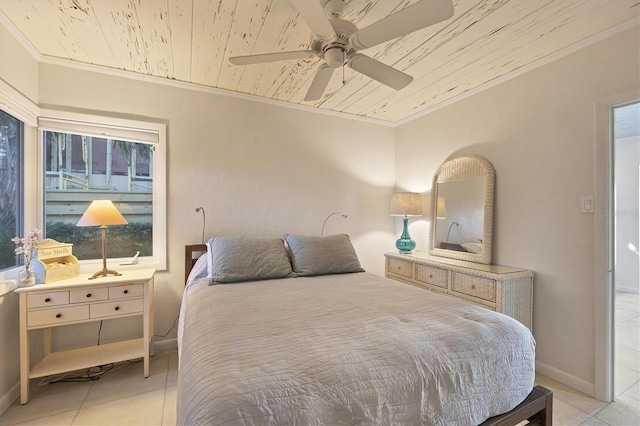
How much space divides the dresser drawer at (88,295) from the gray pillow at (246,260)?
2.48 ft

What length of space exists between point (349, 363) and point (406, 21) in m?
1.50

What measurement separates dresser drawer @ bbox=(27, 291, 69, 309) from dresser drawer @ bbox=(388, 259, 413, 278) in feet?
9.50

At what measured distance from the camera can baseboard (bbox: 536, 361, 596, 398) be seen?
1968 millimetres

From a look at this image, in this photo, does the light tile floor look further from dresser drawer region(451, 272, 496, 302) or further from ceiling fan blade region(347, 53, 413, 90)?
ceiling fan blade region(347, 53, 413, 90)

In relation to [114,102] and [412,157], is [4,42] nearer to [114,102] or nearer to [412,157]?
[114,102]

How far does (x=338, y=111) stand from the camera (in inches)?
132

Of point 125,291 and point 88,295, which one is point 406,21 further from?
point 88,295

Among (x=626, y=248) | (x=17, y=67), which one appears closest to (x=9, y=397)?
(x=17, y=67)

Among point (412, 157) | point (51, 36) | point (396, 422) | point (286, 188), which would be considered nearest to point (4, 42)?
point (51, 36)

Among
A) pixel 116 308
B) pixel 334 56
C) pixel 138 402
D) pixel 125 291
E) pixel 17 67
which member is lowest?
pixel 138 402

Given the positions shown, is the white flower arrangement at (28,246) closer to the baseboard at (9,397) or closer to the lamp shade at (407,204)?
the baseboard at (9,397)

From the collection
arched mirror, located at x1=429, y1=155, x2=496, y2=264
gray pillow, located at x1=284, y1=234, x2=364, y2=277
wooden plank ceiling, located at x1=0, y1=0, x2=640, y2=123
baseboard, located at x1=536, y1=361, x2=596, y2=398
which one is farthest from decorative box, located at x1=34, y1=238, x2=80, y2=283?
baseboard, located at x1=536, y1=361, x2=596, y2=398

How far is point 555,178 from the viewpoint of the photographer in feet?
7.14

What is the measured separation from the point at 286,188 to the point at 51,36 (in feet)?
6.96
